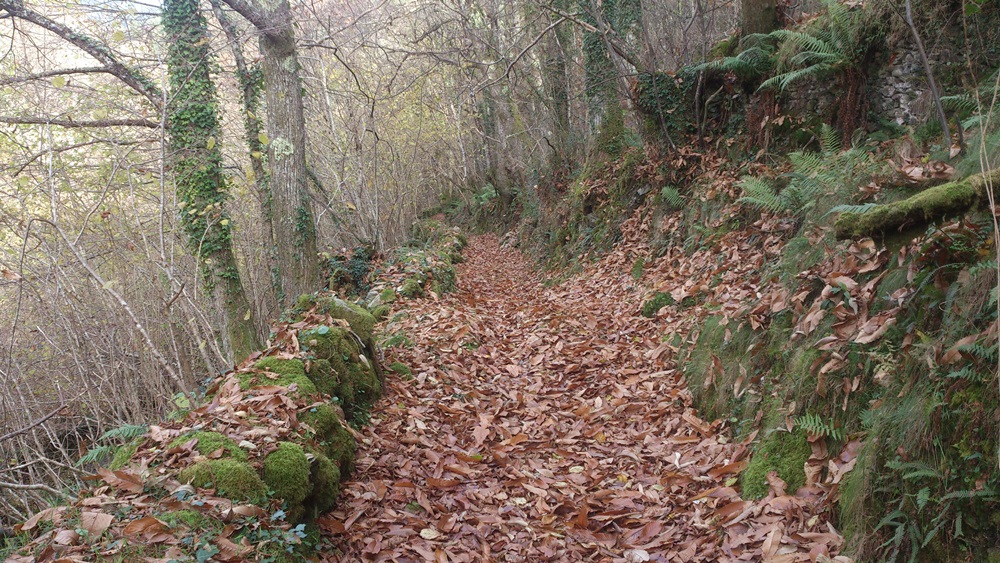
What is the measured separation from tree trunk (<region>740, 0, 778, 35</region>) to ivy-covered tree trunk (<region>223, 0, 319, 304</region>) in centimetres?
686

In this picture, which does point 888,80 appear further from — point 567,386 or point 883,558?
point 883,558

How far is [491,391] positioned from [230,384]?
8.70ft

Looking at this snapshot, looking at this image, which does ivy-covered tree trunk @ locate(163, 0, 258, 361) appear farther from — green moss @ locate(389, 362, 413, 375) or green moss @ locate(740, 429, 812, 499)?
green moss @ locate(740, 429, 812, 499)

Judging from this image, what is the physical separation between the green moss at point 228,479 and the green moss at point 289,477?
109mm

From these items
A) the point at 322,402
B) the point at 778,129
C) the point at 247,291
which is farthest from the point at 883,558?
the point at 247,291

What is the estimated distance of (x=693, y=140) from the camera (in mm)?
9172

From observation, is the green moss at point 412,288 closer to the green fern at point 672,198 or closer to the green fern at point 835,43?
the green fern at point 672,198

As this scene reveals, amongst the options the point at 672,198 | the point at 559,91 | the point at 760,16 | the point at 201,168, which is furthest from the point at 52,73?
the point at 559,91

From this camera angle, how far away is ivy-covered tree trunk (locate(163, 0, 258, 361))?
10.2 m

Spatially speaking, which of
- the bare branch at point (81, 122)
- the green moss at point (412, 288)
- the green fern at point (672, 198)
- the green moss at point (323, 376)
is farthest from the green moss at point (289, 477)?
the bare branch at point (81, 122)

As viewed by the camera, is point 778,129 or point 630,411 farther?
point 778,129

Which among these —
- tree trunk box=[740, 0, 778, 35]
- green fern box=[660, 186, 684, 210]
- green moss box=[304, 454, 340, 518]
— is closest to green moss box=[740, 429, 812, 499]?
green moss box=[304, 454, 340, 518]

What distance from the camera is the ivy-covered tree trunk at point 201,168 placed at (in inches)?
401

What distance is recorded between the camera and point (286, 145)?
31.4ft
